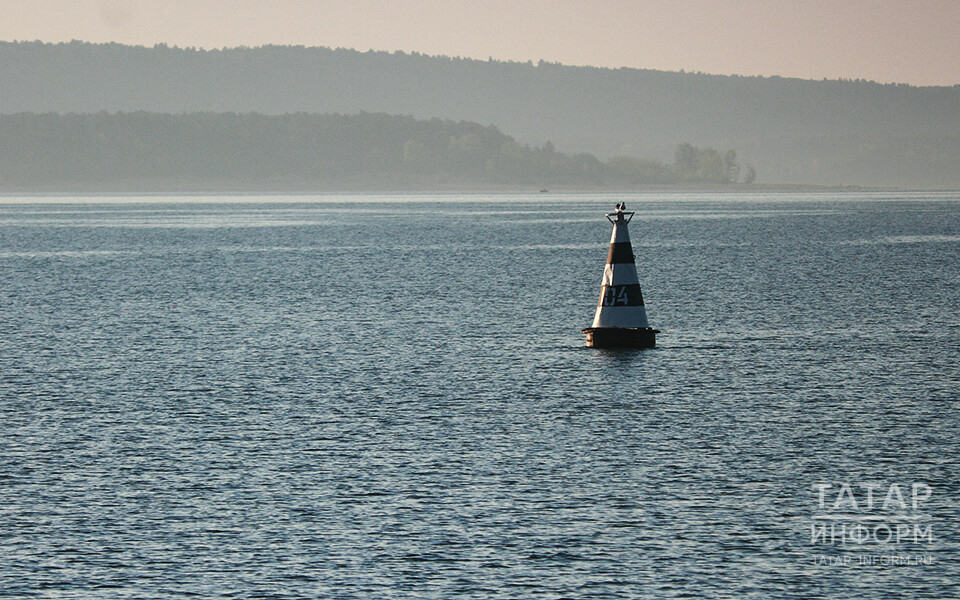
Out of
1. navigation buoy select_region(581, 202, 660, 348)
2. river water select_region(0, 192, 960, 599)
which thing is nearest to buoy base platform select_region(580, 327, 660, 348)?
navigation buoy select_region(581, 202, 660, 348)

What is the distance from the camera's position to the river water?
36.9 feet

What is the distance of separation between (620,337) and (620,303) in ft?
3.72

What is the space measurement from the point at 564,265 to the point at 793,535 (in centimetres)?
4811

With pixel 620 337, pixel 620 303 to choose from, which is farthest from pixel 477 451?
pixel 620 337

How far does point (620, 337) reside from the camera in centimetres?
2573

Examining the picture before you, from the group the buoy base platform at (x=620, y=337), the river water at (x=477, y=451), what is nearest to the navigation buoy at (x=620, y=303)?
the buoy base platform at (x=620, y=337)

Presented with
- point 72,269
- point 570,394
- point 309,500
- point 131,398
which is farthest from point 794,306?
point 72,269

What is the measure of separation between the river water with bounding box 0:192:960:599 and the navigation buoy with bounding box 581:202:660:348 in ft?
1.57

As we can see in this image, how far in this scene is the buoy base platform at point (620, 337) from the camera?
25311 mm

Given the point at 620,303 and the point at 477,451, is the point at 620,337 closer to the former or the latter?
the point at 620,303

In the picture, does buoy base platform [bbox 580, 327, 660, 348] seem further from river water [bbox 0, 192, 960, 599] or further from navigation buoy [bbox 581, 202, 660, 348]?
river water [bbox 0, 192, 960, 599]

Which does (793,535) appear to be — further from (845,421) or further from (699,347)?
(699,347)

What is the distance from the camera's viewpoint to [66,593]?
10633 millimetres

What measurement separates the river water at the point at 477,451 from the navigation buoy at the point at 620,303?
479 millimetres
